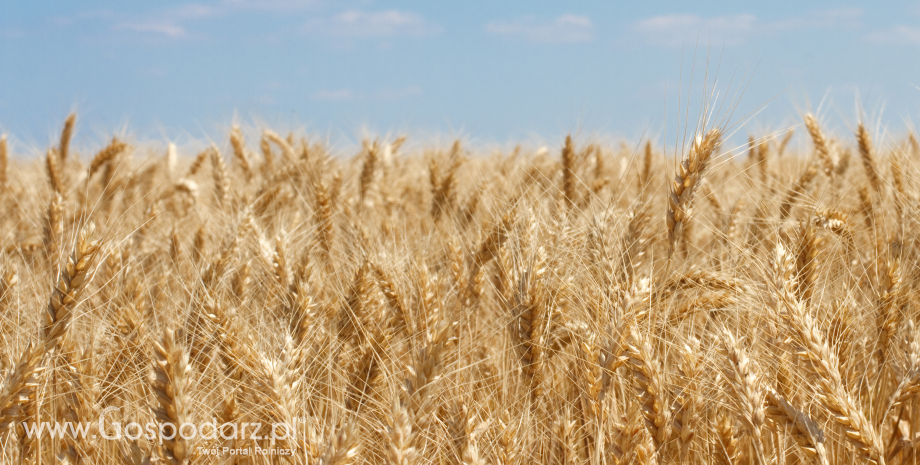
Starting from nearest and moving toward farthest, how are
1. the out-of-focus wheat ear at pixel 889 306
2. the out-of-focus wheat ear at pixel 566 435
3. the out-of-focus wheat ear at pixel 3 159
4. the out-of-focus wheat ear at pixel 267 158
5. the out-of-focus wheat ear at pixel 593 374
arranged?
the out-of-focus wheat ear at pixel 593 374, the out-of-focus wheat ear at pixel 566 435, the out-of-focus wheat ear at pixel 889 306, the out-of-focus wheat ear at pixel 267 158, the out-of-focus wheat ear at pixel 3 159

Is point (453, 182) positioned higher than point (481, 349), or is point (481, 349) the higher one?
point (453, 182)

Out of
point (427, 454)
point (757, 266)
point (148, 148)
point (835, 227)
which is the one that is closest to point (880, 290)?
point (835, 227)

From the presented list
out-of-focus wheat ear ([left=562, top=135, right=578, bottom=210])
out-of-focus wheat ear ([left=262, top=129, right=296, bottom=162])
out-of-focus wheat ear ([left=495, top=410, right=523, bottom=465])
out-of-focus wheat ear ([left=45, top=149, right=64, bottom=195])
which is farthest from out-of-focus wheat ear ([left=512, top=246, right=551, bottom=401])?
out-of-focus wheat ear ([left=45, top=149, right=64, bottom=195])

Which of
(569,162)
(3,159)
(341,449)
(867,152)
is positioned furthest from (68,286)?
(3,159)

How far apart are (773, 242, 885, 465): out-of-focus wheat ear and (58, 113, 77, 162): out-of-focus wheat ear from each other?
17.9ft

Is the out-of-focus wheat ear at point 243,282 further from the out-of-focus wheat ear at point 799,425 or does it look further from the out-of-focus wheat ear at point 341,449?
the out-of-focus wheat ear at point 799,425

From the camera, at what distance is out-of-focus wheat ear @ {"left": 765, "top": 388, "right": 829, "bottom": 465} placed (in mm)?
1374

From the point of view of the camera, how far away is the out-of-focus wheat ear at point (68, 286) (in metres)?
1.45

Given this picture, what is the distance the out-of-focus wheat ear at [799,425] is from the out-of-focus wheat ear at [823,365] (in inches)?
2.1

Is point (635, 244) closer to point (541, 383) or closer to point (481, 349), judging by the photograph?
point (541, 383)

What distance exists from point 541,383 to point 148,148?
1043cm

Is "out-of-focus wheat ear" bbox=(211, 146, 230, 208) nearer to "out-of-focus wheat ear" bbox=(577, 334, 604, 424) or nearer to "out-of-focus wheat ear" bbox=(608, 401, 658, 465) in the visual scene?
"out-of-focus wheat ear" bbox=(577, 334, 604, 424)

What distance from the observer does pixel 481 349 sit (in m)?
2.33

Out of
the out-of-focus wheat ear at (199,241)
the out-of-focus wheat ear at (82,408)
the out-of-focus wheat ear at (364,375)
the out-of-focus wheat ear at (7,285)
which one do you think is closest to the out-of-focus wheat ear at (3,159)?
the out-of-focus wheat ear at (199,241)
